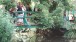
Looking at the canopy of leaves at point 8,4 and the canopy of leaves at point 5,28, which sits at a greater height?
the canopy of leaves at point 8,4

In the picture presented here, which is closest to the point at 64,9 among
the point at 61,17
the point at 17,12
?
the point at 61,17

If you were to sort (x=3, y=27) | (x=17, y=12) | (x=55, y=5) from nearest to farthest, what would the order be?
(x=3, y=27), (x=17, y=12), (x=55, y=5)

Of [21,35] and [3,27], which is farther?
[21,35]

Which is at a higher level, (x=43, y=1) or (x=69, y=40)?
(x=43, y=1)

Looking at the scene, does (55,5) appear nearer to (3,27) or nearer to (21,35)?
(21,35)

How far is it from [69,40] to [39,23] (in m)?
2.11

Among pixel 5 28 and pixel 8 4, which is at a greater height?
pixel 8 4

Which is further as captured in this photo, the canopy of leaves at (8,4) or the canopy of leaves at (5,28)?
the canopy of leaves at (8,4)

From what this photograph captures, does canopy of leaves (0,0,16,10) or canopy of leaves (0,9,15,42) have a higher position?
canopy of leaves (0,0,16,10)

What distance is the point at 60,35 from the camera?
16203 mm

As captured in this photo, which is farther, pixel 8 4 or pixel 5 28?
pixel 8 4

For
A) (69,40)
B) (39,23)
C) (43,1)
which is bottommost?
(69,40)

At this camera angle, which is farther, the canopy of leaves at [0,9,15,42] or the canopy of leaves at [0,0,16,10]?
the canopy of leaves at [0,0,16,10]

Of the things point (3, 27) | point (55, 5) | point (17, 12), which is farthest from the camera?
point (55, 5)
